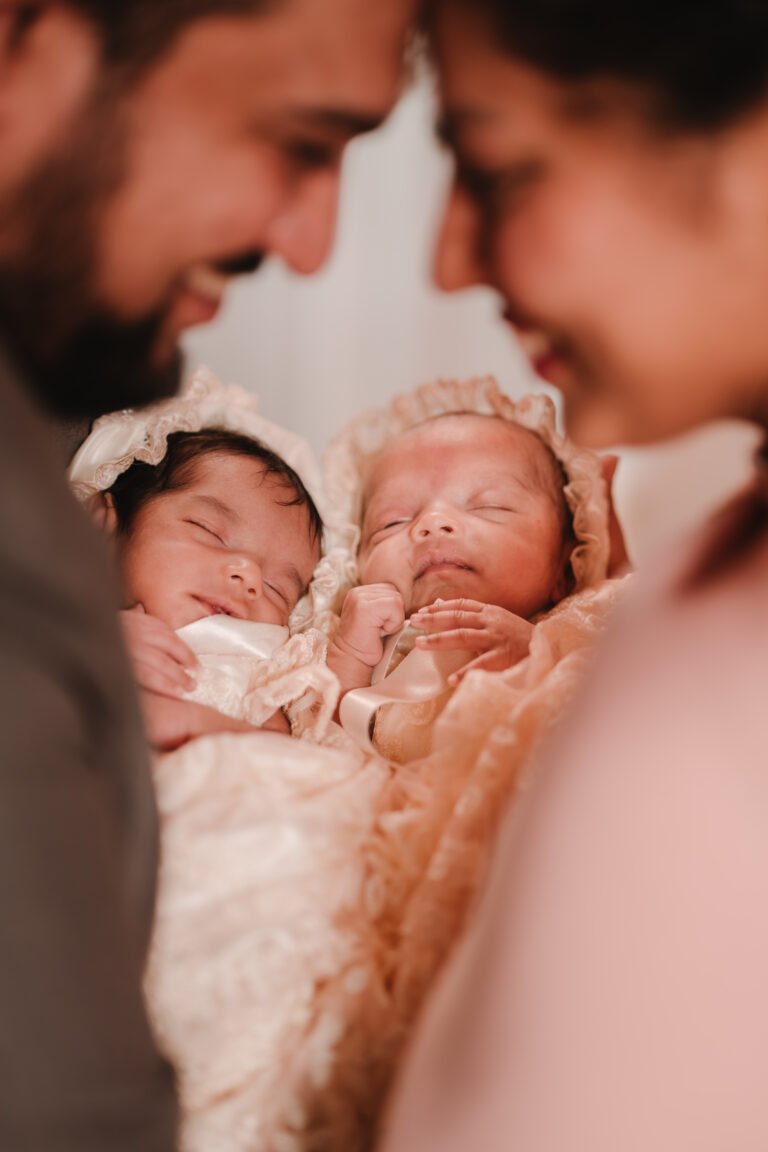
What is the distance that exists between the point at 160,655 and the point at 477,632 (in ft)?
1.00

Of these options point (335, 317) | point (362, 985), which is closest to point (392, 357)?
point (335, 317)

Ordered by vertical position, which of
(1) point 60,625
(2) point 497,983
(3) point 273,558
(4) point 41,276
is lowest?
(3) point 273,558

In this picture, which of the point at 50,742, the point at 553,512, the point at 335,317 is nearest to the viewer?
the point at 50,742

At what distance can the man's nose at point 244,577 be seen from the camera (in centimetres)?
115

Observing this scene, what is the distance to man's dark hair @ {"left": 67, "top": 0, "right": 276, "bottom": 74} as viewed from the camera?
0.52m

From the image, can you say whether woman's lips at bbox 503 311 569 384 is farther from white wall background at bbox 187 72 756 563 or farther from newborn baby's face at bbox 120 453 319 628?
newborn baby's face at bbox 120 453 319 628

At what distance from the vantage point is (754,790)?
45cm

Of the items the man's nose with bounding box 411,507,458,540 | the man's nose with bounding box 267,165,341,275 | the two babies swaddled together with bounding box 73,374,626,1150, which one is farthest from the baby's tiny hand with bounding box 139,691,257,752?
the man's nose with bounding box 411,507,458,540

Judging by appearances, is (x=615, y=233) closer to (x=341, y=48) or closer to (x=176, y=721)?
(x=341, y=48)

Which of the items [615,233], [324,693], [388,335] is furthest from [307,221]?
[324,693]

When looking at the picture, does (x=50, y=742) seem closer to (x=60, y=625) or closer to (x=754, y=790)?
(x=60, y=625)

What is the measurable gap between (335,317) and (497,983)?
0.66 m

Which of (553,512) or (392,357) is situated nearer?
(392,357)

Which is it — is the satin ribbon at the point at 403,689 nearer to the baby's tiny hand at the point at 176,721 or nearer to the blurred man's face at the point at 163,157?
the baby's tiny hand at the point at 176,721
